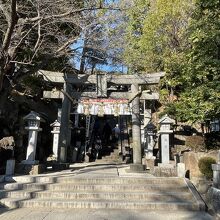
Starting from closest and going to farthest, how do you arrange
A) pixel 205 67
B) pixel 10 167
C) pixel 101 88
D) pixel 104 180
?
pixel 104 180
pixel 10 167
pixel 205 67
pixel 101 88

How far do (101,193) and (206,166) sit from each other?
3431mm

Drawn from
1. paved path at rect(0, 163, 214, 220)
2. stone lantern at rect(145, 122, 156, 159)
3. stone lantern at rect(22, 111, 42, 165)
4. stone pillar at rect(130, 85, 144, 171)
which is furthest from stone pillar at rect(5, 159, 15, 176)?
stone lantern at rect(145, 122, 156, 159)

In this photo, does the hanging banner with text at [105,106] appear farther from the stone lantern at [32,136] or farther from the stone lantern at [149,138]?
the stone lantern at [149,138]

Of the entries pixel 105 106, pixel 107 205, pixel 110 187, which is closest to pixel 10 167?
pixel 110 187

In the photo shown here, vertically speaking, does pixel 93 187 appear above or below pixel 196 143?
below

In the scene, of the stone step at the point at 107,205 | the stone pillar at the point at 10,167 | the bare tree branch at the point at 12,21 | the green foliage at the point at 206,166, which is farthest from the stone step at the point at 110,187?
the bare tree branch at the point at 12,21

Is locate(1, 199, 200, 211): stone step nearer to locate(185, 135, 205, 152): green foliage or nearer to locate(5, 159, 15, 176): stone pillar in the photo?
locate(5, 159, 15, 176): stone pillar

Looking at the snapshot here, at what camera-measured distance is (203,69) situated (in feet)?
38.8

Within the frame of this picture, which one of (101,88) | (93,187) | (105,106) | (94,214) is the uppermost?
(101,88)

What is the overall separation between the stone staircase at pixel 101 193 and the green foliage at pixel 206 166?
64 centimetres

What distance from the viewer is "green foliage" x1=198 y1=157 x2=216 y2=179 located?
926 cm

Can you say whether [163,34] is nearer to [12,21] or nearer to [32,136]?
[32,136]

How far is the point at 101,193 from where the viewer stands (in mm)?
8617

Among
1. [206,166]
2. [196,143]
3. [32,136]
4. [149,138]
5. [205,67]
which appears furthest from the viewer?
[149,138]
